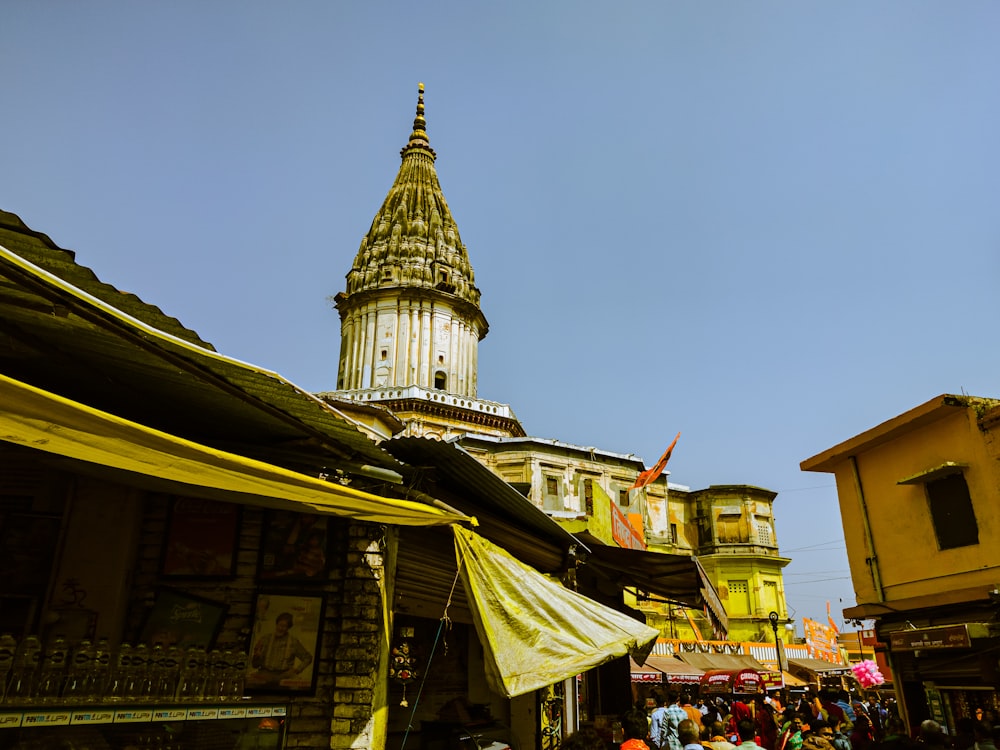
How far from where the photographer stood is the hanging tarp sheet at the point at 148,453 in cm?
337

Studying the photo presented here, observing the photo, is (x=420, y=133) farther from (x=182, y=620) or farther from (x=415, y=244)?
(x=182, y=620)

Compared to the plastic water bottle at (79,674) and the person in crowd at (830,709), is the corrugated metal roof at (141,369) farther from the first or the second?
the person in crowd at (830,709)

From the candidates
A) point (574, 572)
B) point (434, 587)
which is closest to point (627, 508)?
point (574, 572)

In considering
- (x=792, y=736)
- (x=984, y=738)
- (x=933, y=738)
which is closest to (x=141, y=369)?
(x=933, y=738)

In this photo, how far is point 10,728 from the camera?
3.58 meters

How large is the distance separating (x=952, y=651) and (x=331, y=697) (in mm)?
11759

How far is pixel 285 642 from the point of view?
635 centimetres

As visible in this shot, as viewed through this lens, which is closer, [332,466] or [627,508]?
[332,466]

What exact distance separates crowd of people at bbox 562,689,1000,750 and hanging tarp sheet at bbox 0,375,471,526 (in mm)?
2711

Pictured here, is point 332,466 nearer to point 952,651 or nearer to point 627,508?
point 952,651

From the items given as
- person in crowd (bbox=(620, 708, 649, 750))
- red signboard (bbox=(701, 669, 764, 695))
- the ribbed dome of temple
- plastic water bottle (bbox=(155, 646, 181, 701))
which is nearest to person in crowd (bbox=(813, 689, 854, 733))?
person in crowd (bbox=(620, 708, 649, 750))

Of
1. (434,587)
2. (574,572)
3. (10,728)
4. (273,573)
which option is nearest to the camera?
(10,728)

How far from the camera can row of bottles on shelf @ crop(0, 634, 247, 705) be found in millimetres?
3908

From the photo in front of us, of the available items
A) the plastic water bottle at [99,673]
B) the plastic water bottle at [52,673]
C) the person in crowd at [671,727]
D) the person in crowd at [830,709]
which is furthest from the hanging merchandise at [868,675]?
the plastic water bottle at [52,673]
